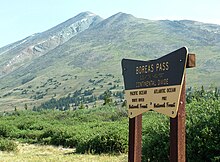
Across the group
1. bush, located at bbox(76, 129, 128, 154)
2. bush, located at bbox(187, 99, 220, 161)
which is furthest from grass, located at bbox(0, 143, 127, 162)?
bush, located at bbox(187, 99, 220, 161)

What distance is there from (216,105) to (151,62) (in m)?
4.55

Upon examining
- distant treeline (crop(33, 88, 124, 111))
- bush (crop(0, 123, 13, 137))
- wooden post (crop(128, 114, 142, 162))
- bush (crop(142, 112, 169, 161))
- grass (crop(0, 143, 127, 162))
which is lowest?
distant treeline (crop(33, 88, 124, 111))

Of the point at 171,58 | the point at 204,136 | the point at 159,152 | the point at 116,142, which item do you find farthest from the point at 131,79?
the point at 116,142

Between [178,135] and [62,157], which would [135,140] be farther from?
[62,157]

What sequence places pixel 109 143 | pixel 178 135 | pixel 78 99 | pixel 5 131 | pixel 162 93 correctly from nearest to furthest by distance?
pixel 178 135 < pixel 162 93 < pixel 109 143 < pixel 5 131 < pixel 78 99

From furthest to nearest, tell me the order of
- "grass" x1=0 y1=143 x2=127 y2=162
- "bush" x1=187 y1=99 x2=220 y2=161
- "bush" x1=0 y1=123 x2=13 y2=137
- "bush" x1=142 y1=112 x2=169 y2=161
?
"bush" x1=0 y1=123 x2=13 y2=137
"grass" x1=0 y1=143 x2=127 y2=162
"bush" x1=142 y1=112 x2=169 y2=161
"bush" x1=187 y1=99 x2=220 y2=161

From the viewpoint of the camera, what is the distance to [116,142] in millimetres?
18297

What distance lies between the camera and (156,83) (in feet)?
22.7

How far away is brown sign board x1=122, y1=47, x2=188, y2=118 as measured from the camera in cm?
652

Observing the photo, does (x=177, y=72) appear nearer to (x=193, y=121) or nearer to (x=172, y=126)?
(x=172, y=126)

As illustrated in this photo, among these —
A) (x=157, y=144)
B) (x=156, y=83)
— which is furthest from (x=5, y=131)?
(x=156, y=83)

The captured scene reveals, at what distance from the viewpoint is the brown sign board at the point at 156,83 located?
6.52 metres

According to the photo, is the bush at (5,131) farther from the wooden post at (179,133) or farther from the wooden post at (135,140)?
the wooden post at (179,133)

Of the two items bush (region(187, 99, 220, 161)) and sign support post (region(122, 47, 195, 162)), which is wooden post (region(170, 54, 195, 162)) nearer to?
sign support post (region(122, 47, 195, 162))
